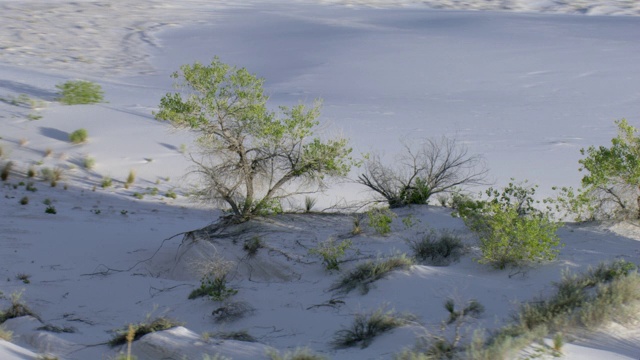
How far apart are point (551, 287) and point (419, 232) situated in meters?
3.08

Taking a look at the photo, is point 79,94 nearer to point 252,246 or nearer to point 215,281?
point 252,246

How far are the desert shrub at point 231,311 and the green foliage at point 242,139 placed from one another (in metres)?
3.17

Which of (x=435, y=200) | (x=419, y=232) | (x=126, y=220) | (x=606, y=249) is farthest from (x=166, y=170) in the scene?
(x=606, y=249)

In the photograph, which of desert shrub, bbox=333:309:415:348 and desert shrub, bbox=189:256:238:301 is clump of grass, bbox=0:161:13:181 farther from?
desert shrub, bbox=333:309:415:348

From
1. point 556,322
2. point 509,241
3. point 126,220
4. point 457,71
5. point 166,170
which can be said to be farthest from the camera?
point 457,71

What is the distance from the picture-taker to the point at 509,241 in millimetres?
10266

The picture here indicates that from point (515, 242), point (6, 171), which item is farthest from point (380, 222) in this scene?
point (6, 171)

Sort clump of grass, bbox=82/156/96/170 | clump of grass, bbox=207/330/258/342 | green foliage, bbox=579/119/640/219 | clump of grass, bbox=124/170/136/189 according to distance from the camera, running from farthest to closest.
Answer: clump of grass, bbox=82/156/96/170, clump of grass, bbox=124/170/136/189, green foliage, bbox=579/119/640/219, clump of grass, bbox=207/330/258/342

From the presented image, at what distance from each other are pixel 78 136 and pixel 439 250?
1186cm

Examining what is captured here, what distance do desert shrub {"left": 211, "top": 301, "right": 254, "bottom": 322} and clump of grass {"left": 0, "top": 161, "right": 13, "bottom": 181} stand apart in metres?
8.70

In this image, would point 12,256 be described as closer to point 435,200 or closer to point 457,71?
point 435,200

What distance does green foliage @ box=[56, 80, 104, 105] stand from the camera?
947 inches

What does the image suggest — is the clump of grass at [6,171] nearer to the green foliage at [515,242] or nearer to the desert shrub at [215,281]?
the desert shrub at [215,281]

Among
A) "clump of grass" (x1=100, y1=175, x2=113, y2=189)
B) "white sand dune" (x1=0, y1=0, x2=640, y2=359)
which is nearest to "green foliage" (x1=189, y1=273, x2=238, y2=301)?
"white sand dune" (x1=0, y1=0, x2=640, y2=359)
